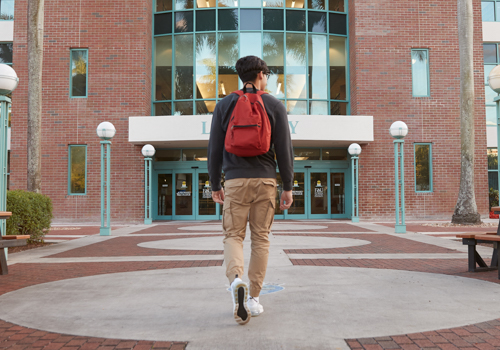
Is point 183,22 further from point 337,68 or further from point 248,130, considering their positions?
point 248,130

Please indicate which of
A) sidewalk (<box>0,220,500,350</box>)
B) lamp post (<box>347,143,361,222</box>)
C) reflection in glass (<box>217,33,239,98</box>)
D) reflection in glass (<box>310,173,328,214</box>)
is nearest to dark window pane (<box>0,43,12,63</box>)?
reflection in glass (<box>217,33,239,98</box>)

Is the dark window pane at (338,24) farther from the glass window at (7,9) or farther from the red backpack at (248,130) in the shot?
the red backpack at (248,130)

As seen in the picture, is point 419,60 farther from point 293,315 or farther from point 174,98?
point 293,315

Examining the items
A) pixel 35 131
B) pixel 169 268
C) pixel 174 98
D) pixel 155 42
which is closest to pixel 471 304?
pixel 169 268

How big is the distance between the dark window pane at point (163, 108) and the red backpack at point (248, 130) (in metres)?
17.2

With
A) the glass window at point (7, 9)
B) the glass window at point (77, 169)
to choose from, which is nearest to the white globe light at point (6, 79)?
the glass window at point (77, 169)

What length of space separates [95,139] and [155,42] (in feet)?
17.2

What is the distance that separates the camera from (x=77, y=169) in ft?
61.6

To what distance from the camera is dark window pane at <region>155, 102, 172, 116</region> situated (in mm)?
19916

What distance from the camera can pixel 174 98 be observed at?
781 inches

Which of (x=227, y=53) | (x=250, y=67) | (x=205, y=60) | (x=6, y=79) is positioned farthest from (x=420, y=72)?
(x=250, y=67)

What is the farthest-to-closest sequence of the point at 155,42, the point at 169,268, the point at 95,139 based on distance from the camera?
the point at 155,42
the point at 95,139
the point at 169,268

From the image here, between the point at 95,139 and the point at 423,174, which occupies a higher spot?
the point at 95,139

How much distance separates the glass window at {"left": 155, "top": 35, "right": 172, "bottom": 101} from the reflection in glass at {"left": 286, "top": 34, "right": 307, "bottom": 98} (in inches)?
206
